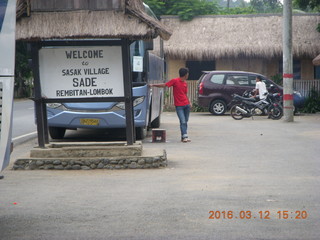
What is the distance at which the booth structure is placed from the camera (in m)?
12.1

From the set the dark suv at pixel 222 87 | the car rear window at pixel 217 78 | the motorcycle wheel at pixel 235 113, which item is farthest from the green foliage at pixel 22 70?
the motorcycle wheel at pixel 235 113

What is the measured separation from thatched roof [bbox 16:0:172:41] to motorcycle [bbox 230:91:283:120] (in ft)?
47.5

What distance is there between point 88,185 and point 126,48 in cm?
343

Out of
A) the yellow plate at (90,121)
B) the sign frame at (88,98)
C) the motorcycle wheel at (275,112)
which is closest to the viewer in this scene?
the sign frame at (88,98)

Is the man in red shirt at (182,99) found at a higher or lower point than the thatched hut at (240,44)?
lower

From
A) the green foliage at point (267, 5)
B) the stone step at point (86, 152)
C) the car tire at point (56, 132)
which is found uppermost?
the green foliage at point (267, 5)

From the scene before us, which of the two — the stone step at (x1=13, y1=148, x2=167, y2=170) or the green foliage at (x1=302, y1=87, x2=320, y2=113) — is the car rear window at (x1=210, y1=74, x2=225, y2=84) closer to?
the green foliage at (x1=302, y1=87, x2=320, y2=113)

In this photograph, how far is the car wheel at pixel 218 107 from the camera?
29578mm

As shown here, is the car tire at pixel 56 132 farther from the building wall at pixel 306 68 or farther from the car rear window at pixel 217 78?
the building wall at pixel 306 68

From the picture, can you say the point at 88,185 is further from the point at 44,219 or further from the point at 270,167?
the point at 270,167

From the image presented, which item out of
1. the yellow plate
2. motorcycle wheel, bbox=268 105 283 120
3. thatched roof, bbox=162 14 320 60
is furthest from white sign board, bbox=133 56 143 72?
thatched roof, bbox=162 14 320 60
